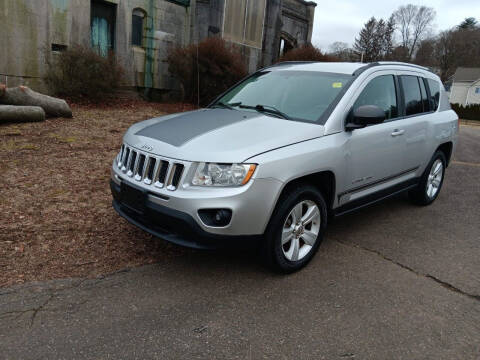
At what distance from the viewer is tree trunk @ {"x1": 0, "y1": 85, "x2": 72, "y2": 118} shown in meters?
8.52

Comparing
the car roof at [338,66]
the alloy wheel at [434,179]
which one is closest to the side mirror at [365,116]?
the car roof at [338,66]

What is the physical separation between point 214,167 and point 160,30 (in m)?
12.4

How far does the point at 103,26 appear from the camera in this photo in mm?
12992

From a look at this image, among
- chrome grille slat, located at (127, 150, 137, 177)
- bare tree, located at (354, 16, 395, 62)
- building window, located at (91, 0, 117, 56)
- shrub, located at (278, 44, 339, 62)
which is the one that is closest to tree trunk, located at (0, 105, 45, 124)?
building window, located at (91, 0, 117, 56)

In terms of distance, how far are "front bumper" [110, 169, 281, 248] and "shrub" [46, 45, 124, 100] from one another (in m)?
8.97

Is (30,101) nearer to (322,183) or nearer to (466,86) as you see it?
(322,183)

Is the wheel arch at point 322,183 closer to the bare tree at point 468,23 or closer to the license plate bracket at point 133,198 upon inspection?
the license plate bracket at point 133,198

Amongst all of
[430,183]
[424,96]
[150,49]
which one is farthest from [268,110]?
[150,49]

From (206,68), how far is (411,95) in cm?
909

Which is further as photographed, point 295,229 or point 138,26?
point 138,26

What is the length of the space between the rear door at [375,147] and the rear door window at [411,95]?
0.70ft

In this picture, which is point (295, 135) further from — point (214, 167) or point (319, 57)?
point (319, 57)

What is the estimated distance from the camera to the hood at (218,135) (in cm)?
320

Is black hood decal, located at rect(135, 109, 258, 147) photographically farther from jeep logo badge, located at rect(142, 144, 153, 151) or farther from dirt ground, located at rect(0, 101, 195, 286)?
dirt ground, located at rect(0, 101, 195, 286)
